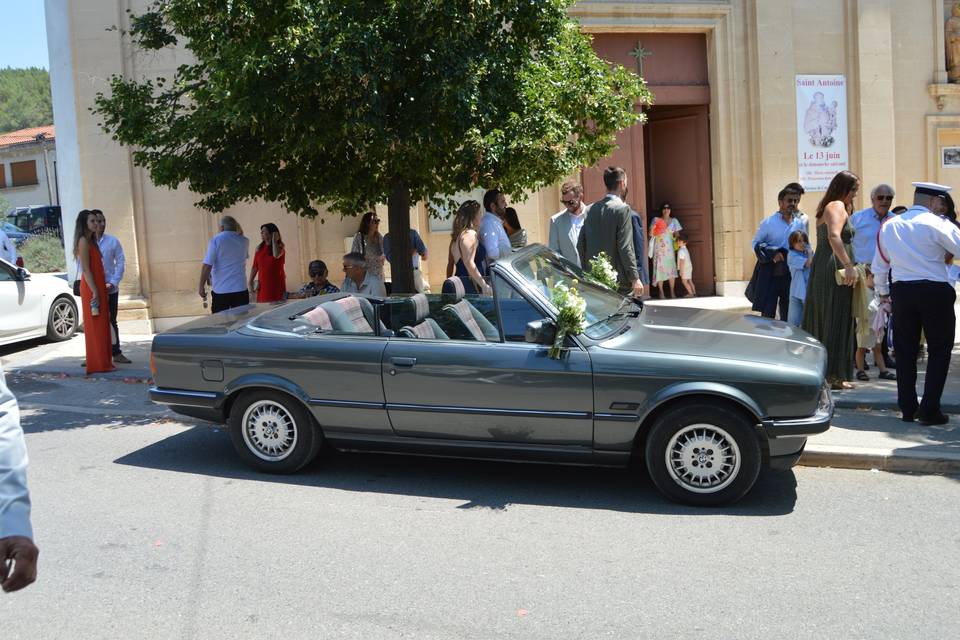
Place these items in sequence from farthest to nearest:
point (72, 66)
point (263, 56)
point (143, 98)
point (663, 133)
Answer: point (663, 133)
point (72, 66)
point (143, 98)
point (263, 56)

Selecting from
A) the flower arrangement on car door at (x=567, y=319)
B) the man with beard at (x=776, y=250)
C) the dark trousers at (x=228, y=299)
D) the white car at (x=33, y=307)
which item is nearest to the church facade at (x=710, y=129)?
the white car at (x=33, y=307)

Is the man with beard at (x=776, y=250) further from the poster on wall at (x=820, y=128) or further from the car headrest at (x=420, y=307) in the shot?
the poster on wall at (x=820, y=128)

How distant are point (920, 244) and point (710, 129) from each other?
9085 millimetres

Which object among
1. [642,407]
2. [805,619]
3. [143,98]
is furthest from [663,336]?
[143,98]

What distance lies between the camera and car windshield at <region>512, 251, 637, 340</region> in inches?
233

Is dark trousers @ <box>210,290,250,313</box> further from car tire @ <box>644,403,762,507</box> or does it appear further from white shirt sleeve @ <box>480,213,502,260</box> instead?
car tire @ <box>644,403,762,507</box>

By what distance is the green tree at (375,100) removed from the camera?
7.82 meters

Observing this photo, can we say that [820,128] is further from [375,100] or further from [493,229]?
[375,100]

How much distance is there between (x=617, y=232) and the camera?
27.7 ft

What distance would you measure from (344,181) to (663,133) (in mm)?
8541

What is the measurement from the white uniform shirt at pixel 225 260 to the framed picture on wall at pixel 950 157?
41.1 ft

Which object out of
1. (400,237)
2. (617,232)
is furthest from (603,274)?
(400,237)

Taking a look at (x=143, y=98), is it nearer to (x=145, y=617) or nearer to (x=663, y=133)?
(x=145, y=617)

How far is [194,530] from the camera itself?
17.1 ft
